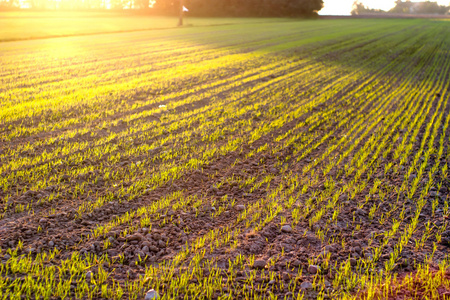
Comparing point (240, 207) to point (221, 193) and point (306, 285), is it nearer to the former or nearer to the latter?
point (221, 193)

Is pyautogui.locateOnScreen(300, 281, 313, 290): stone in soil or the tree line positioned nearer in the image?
pyautogui.locateOnScreen(300, 281, 313, 290): stone in soil

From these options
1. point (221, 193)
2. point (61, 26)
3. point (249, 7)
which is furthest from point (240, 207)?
point (249, 7)

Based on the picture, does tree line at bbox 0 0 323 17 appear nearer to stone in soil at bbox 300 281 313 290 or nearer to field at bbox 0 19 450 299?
field at bbox 0 19 450 299

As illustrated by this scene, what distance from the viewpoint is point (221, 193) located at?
16.4ft

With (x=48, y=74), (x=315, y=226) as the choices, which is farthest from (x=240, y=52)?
(x=315, y=226)

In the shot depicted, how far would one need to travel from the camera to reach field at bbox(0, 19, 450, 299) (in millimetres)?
3430

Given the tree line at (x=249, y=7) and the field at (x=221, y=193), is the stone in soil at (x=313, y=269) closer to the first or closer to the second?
the field at (x=221, y=193)

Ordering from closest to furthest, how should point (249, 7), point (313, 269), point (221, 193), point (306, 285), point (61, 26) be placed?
point (306, 285) < point (313, 269) < point (221, 193) < point (61, 26) < point (249, 7)

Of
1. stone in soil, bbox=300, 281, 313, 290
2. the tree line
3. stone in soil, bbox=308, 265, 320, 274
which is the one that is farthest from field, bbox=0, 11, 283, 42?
stone in soil, bbox=300, 281, 313, 290

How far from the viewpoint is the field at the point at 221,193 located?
3430 mm

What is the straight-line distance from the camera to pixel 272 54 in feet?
61.2

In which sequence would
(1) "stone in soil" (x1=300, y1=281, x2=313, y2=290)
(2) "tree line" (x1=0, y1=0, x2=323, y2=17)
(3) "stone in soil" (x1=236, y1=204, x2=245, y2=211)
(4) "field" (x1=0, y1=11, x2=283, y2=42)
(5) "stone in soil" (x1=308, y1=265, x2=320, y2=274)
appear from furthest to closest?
(2) "tree line" (x1=0, y1=0, x2=323, y2=17), (4) "field" (x1=0, y1=11, x2=283, y2=42), (3) "stone in soil" (x1=236, y1=204, x2=245, y2=211), (5) "stone in soil" (x1=308, y1=265, x2=320, y2=274), (1) "stone in soil" (x1=300, y1=281, x2=313, y2=290)

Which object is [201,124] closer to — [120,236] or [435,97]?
[120,236]

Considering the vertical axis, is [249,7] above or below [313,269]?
above
